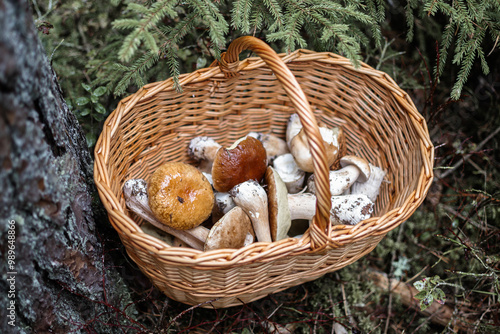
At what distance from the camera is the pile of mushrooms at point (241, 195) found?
1.62 metres

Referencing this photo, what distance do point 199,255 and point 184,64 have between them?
1.65m

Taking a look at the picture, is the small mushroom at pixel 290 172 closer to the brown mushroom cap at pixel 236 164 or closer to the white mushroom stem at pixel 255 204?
the brown mushroom cap at pixel 236 164

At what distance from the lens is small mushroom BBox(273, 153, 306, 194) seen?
2068 millimetres

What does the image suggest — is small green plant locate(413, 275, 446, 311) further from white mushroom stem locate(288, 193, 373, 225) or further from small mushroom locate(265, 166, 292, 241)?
small mushroom locate(265, 166, 292, 241)

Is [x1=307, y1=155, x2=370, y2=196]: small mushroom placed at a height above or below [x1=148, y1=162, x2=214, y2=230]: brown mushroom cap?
below

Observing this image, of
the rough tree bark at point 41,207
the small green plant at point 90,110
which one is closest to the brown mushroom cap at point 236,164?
the rough tree bark at point 41,207

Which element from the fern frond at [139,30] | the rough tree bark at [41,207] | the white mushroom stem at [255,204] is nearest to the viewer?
the rough tree bark at [41,207]

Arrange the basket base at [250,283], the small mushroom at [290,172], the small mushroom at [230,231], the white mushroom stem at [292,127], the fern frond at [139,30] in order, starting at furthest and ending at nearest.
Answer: the white mushroom stem at [292,127] → the small mushroom at [290,172] → the small mushroom at [230,231] → the basket base at [250,283] → the fern frond at [139,30]

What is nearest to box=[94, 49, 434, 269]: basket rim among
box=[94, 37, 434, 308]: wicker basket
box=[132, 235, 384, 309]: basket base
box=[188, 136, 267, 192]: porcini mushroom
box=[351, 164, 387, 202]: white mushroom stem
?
box=[94, 37, 434, 308]: wicker basket

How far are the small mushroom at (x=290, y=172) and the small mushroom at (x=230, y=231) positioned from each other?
Answer: 0.44 meters

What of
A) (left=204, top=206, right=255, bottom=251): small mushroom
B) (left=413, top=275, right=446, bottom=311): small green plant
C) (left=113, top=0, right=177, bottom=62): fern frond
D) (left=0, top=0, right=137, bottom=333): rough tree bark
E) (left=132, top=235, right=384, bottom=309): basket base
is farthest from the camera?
(left=413, top=275, right=446, bottom=311): small green plant

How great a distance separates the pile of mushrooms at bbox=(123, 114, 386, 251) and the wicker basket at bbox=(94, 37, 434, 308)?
16cm

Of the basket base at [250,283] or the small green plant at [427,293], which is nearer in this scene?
the basket base at [250,283]

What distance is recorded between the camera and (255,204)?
1.70m
